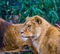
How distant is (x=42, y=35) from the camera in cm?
323

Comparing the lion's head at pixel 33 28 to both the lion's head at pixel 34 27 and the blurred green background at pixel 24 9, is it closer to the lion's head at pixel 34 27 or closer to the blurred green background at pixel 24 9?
the lion's head at pixel 34 27

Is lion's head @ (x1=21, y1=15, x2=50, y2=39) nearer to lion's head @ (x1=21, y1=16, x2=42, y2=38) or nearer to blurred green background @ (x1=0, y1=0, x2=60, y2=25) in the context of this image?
lion's head @ (x1=21, y1=16, x2=42, y2=38)

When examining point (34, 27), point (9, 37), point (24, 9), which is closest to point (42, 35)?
point (34, 27)

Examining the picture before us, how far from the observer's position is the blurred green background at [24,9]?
568cm

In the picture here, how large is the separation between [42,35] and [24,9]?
8.29 ft

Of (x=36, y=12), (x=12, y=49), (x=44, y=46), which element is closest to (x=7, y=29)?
(x=12, y=49)

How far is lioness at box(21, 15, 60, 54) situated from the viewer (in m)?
3.12

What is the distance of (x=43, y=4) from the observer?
5.77m

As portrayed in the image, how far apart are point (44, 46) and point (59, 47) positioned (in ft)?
0.61

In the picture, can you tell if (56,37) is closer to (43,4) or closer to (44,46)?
(44,46)

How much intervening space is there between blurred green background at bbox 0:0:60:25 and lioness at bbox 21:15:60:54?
2.36 metres

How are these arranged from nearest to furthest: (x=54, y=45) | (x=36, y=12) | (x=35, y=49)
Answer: (x=54, y=45) → (x=35, y=49) → (x=36, y=12)

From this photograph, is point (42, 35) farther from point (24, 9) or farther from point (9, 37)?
point (24, 9)

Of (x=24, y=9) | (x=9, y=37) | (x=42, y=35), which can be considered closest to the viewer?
(x=42, y=35)
